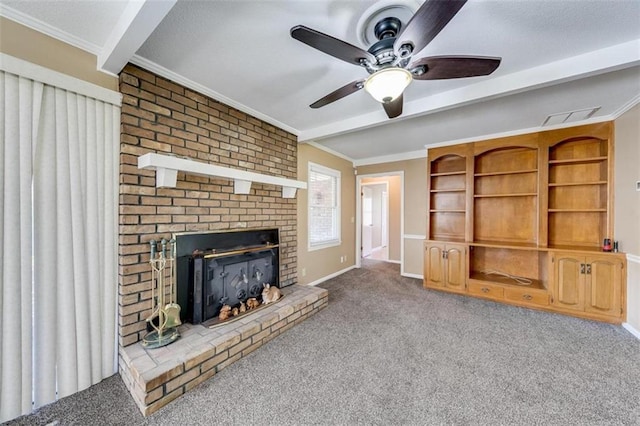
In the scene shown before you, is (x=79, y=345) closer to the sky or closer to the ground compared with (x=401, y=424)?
closer to the sky

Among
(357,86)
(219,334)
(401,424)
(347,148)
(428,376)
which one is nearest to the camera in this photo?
(401,424)

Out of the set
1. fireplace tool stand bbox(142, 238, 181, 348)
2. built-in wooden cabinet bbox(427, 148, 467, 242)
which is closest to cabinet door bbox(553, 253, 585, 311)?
built-in wooden cabinet bbox(427, 148, 467, 242)

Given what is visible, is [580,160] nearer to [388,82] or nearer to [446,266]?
[446,266]

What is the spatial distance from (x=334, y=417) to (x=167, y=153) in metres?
2.47

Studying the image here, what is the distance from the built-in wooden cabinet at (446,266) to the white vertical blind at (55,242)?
13.5ft

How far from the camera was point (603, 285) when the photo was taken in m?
2.78

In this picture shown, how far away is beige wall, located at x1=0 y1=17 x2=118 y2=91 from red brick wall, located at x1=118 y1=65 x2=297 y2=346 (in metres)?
0.16

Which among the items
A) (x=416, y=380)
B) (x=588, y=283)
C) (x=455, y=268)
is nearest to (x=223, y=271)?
(x=416, y=380)

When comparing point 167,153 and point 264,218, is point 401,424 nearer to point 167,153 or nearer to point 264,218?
point 264,218

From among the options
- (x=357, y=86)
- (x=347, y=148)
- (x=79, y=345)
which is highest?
(x=347, y=148)

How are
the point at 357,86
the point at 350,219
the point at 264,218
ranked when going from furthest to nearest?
the point at 350,219
the point at 264,218
the point at 357,86

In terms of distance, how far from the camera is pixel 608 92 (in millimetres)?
2354

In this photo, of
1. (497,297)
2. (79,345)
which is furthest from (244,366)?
(497,297)

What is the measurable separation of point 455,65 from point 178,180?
239 cm
